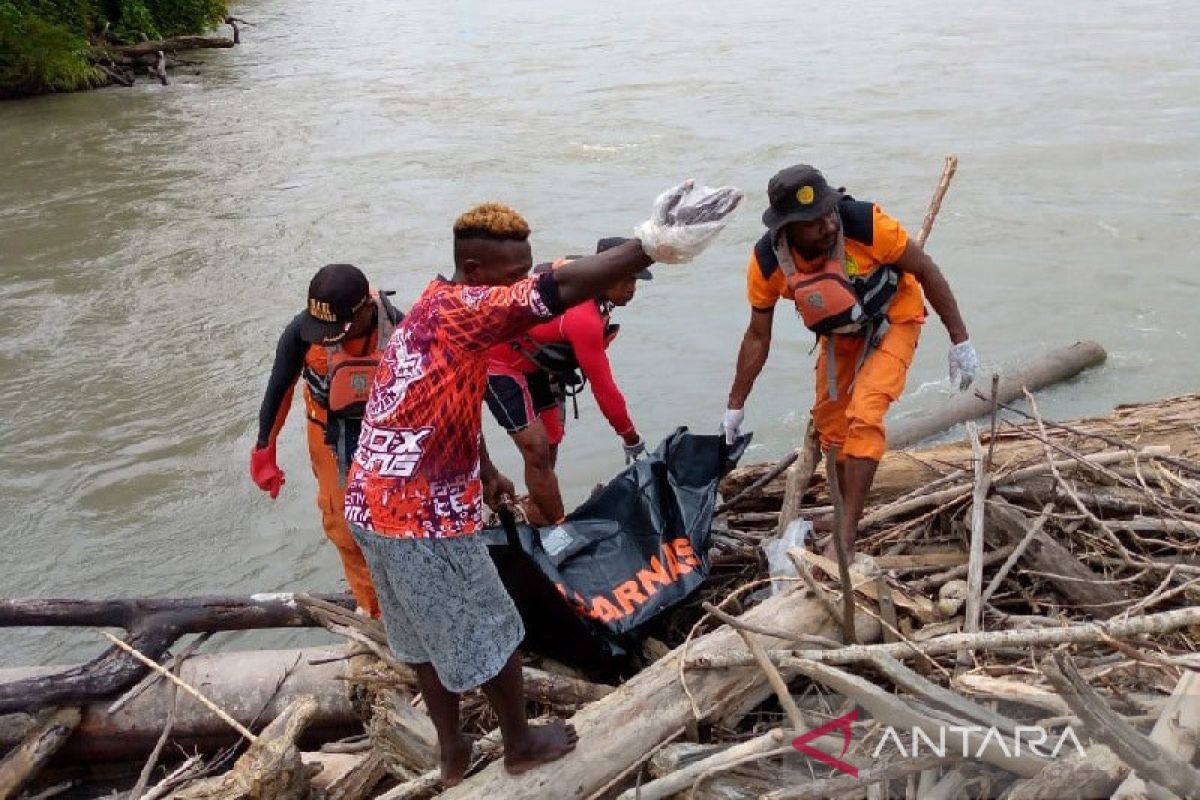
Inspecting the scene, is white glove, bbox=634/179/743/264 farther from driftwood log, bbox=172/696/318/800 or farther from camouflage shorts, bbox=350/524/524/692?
driftwood log, bbox=172/696/318/800

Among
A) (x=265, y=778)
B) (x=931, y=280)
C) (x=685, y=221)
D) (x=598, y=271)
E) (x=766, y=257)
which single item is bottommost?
(x=265, y=778)

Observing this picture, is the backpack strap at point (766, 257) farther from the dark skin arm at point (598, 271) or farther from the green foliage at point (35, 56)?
the green foliage at point (35, 56)

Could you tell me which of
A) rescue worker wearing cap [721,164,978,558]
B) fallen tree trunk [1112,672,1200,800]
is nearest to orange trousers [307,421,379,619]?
rescue worker wearing cap [721,164,978,558]

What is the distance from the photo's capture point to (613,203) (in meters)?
15.3

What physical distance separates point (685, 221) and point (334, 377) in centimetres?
239

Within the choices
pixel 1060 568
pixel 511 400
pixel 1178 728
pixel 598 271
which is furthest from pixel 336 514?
pixel 1178 728

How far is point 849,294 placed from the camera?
15.5ft

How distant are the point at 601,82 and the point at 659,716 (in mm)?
20625

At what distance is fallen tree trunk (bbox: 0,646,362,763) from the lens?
4770 mm

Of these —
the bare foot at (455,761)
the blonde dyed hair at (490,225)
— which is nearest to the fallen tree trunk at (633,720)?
the bare foot at (455,761)

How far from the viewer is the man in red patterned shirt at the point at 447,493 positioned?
2951 mm

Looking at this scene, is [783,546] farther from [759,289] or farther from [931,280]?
[931,280]

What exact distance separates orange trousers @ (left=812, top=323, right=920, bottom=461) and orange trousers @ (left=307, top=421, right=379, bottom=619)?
209 cm

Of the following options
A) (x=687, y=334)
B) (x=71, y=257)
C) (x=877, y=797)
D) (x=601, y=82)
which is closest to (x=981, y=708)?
(x=877, y=797)
